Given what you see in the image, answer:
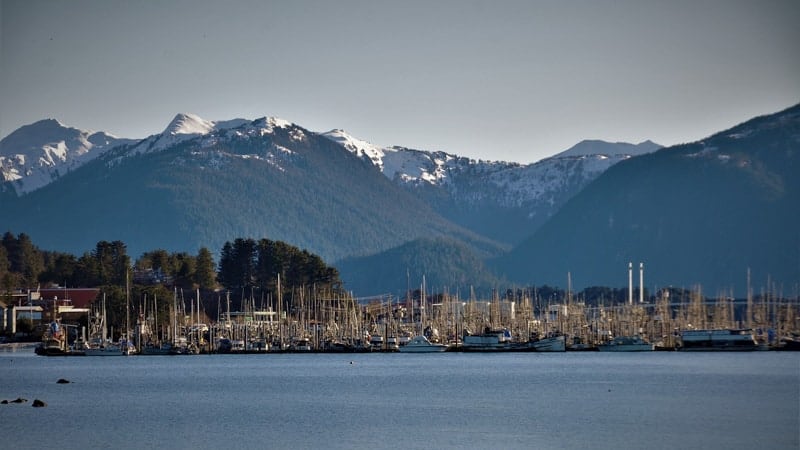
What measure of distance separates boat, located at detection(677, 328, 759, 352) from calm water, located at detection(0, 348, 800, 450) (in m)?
18.6

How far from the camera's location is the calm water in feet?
213

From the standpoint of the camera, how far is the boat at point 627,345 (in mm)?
149000

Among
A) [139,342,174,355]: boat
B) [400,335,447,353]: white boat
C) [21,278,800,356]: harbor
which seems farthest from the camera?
[400,335,447,353]: white boat

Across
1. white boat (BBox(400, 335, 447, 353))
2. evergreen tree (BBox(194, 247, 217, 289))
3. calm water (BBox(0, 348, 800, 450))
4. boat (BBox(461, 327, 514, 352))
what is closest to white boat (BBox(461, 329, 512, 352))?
boat (BBox(461, 327, 514, 352))

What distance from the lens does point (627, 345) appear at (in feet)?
489

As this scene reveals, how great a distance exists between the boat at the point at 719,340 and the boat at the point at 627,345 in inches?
151

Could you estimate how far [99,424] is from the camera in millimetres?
73750

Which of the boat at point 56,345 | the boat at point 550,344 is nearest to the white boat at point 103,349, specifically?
the boat at point 56,345

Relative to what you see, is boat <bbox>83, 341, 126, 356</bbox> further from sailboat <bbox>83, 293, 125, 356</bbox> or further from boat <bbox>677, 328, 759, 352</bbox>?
boat <bbox>677, 328, 759, 352</bbox>

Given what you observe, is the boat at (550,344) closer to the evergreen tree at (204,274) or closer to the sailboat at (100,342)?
the sailboat at (100,342)

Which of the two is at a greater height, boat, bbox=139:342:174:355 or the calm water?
boat, bbox=139:342:174:355

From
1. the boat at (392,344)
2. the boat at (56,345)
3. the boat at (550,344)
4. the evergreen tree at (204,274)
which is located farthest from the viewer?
the evergreen tree at (204,274)

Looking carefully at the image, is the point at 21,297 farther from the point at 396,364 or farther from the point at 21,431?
the point at 21,431

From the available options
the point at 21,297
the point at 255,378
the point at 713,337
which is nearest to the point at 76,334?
the point at 21,297
